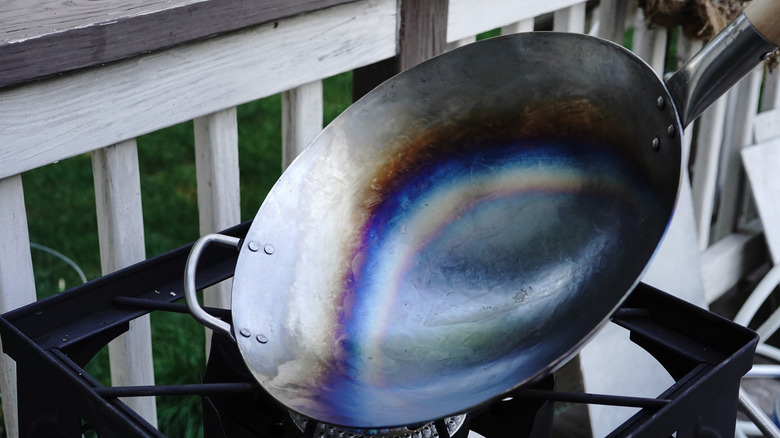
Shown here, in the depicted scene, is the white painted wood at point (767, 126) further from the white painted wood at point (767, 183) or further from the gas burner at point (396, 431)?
the gas burner at point (396, 431)

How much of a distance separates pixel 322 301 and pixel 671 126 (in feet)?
1.25

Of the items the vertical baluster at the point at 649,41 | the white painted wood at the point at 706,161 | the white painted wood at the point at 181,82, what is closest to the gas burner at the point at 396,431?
the white painted wood at the point at 181,82

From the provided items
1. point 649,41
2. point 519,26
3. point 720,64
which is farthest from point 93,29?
point 649,41

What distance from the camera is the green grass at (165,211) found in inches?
85.0

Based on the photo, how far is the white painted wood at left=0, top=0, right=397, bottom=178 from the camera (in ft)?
3.65

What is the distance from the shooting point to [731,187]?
2.51 meters

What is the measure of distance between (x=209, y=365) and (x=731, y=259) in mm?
1849

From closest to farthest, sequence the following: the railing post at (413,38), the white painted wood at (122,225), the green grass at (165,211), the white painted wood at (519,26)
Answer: the white painted wood at (122,225) < the railing post at (413,38) < the white painted wood at (519,26) < the green grass at (165,211)

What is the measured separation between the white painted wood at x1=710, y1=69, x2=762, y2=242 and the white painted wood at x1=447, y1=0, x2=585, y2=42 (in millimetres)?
796

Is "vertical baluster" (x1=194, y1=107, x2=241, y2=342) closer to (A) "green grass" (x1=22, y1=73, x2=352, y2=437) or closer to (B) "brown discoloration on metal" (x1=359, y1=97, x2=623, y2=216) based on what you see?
(B) "brown discoloration on metal" (x1=359, y1=97, x2=623, y2=216)

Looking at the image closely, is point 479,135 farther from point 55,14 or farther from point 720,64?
point 55,14

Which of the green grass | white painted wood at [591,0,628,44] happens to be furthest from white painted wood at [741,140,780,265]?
the green grass

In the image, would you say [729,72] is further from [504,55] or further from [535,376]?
[535,376]

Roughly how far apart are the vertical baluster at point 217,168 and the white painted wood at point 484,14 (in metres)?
0.47
